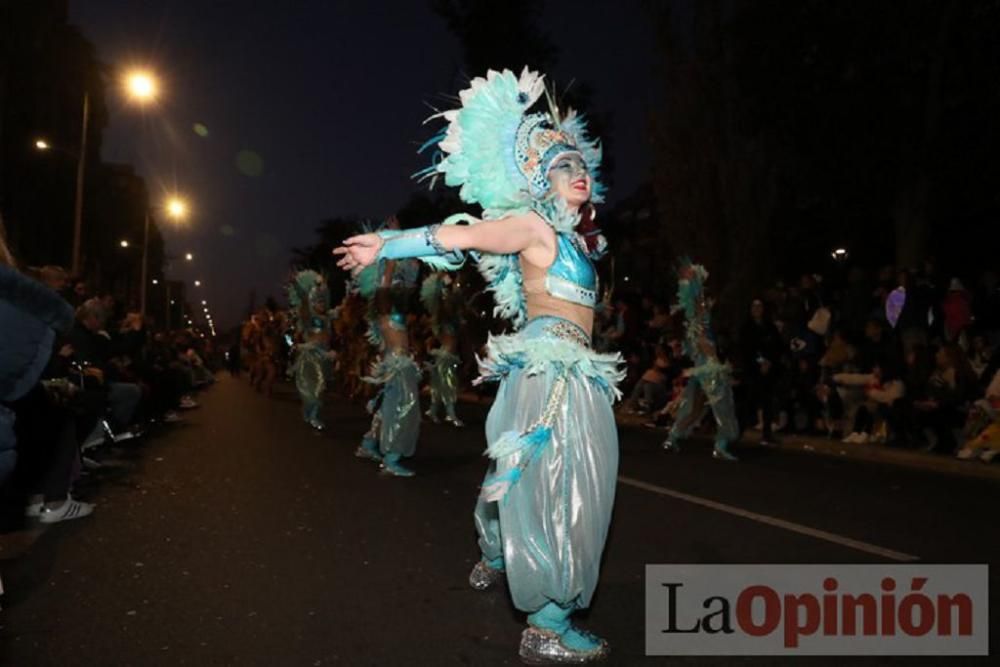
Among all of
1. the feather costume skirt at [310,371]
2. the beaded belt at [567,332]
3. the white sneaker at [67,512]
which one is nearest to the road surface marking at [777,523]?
the beaded belt at [567,332]

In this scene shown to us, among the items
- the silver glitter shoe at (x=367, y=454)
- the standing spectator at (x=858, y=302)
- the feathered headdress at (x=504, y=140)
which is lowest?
the silver glitter shoe at (x=367, y=454)

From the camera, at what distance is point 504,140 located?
4.70 m

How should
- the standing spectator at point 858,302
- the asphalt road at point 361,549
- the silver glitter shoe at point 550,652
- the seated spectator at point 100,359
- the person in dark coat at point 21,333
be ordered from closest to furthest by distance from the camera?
the person in dark coat at point 21,333
the silver glitter shoe at point 550,652
the asphalt road at point 361,549
the seated spectator at point 100,359
the standing spectator at point 858,302

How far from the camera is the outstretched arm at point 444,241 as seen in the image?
163 inches

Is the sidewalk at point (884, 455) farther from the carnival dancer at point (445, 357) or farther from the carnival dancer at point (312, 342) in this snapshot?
the carnival dancer at point (312, 342)

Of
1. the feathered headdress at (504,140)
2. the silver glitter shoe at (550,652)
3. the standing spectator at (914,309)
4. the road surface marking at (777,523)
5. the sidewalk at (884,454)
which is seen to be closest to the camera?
Result: the silver glitter shoe at (550,652)

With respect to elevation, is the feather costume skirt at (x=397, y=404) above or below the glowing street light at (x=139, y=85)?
below

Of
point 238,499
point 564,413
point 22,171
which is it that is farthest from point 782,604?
point 22,171

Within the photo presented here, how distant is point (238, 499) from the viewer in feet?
26.1

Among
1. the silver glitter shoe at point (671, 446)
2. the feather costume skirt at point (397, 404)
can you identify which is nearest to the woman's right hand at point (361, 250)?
the feather costume skirt at point (397, 404)

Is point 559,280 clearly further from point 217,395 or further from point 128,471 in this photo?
point 217,395

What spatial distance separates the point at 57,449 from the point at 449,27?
30.8 meters

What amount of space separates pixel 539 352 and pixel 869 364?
11.0 m

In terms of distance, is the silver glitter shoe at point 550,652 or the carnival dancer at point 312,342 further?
the carnival dancer at point 312,342
